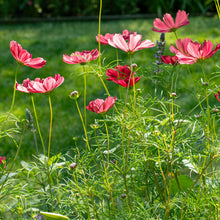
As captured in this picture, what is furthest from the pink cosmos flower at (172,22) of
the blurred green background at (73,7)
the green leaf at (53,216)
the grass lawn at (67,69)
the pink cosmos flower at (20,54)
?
the blurred green background at (73,7)

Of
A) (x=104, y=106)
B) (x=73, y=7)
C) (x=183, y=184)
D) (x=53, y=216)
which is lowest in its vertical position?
(x=73, y=7)

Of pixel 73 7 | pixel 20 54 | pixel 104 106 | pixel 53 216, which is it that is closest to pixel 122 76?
pixel 104 106

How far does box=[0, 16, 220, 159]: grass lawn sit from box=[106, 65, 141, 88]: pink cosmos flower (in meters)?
0.04

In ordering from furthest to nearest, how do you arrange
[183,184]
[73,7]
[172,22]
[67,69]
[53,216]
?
[73,7]
[67,69]
[183,184]
[172,22]
[53,216]

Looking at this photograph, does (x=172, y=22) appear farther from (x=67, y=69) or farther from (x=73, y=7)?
(x=73, y=7)

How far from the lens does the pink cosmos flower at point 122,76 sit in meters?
0.75

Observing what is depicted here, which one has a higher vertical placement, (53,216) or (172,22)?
(172,22)

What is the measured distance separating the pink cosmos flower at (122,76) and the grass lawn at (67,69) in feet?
0.14

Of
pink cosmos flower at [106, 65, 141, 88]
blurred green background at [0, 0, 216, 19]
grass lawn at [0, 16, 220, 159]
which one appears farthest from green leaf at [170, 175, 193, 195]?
blurred green background at [0, 0, 216, 19]

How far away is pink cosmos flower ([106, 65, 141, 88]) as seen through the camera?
0.75 m

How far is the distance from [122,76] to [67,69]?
172 centimetres

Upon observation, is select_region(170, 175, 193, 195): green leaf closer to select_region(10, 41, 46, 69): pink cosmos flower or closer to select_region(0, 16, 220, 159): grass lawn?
select_region(0, 16, 220, 159): grass lawn

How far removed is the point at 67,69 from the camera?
248cm

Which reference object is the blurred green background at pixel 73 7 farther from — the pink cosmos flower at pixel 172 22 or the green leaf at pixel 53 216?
the green leaf at pixel 53 216
